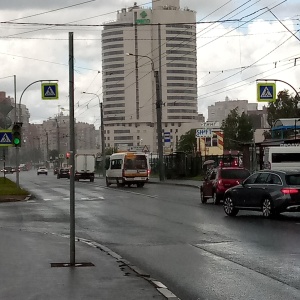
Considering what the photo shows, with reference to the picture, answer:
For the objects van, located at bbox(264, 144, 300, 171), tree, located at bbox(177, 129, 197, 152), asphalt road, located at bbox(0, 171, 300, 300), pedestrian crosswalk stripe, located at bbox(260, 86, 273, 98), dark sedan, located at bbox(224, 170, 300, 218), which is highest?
pedestrian crosswalk stripe, located at bbox(260, 86, 273, 98)

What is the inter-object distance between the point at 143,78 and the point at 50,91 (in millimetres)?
141868

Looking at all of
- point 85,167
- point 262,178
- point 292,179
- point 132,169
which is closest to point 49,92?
point 262,178

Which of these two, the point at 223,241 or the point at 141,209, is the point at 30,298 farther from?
the point at 141,209

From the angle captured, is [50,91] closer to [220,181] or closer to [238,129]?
[220,181]

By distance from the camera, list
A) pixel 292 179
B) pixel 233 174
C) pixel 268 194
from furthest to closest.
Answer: pixel 233 174, pixel 268 194, pixel 292 179

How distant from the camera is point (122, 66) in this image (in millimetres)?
166250

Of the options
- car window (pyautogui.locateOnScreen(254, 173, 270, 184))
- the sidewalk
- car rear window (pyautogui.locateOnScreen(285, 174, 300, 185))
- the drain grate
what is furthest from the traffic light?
the drain grate

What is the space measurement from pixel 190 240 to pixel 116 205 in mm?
13249

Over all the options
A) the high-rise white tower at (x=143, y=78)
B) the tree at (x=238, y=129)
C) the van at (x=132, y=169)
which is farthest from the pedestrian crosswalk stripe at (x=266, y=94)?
the high-rise white tower at (x=143, y=78)

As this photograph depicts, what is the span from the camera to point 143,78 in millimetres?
176500

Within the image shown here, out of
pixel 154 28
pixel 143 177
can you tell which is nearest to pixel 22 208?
pixel 143 177

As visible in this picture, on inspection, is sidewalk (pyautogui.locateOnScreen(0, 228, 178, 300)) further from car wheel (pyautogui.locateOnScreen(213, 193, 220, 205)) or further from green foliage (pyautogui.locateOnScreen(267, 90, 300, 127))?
green foliage (pyautogui.locateOnScreen(267, 90, 300, 127))

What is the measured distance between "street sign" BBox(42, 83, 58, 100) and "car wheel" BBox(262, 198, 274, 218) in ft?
54.6

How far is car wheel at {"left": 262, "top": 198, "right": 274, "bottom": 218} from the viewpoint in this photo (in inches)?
832
